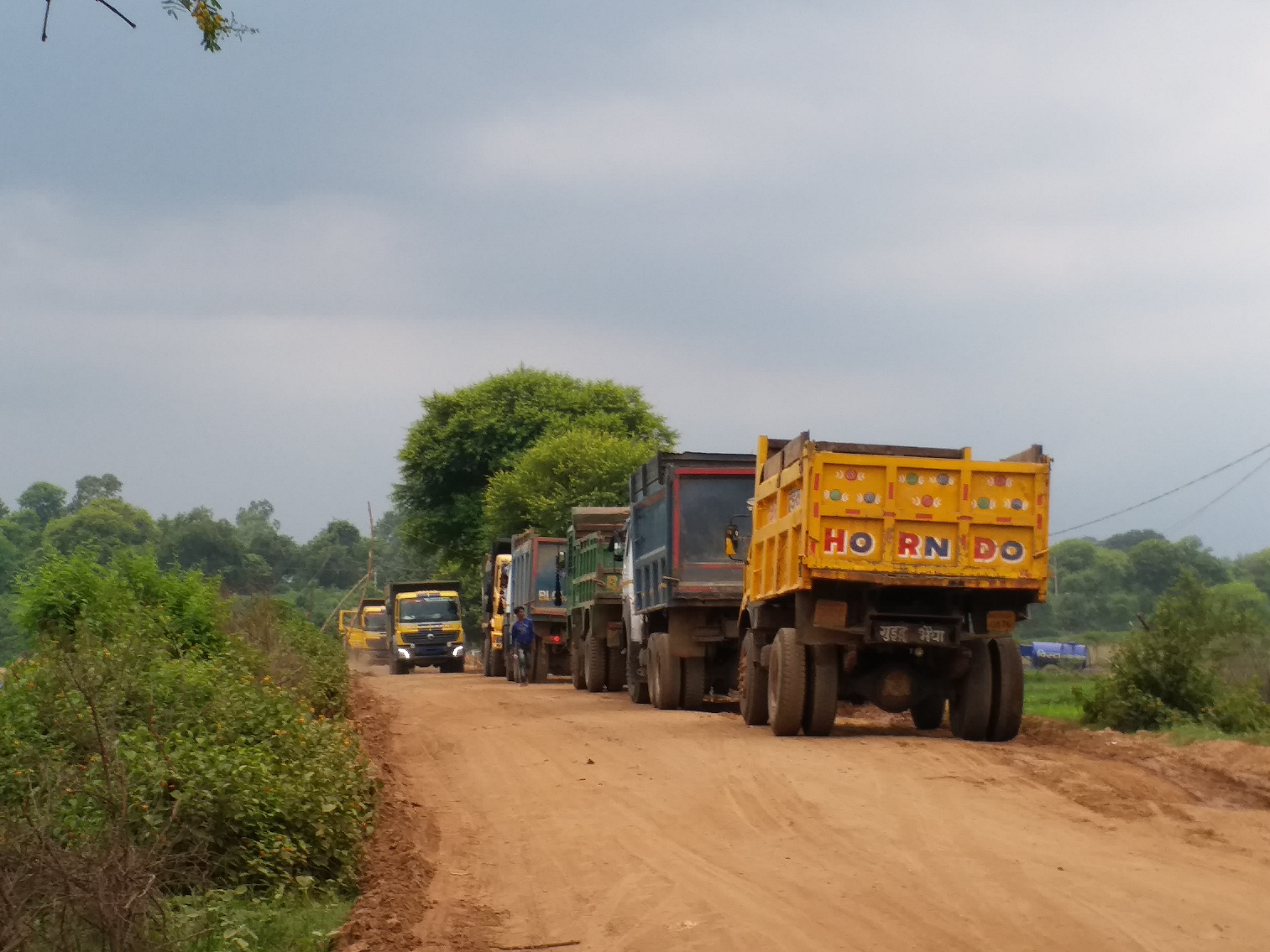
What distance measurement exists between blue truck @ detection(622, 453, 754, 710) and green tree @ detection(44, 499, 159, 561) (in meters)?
40.5

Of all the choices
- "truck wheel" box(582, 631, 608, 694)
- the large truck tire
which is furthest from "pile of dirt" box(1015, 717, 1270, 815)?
"truck wheel" box(582, 631, 608, 694)

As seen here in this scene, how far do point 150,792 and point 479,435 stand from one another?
170ft

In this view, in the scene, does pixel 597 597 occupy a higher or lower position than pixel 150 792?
higher

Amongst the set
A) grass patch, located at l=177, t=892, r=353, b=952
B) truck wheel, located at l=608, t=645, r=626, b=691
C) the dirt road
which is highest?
truck wheel, located at l=608, t=645, r=626, b=691

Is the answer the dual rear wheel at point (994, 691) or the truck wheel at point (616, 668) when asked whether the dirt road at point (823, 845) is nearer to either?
the dual rear wheel at point (994, 691)

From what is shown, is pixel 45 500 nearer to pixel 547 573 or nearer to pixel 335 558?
pixel 335 558

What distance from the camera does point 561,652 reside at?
3353 centimetres

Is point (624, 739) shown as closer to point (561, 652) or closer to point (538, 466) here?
point (561, 652)

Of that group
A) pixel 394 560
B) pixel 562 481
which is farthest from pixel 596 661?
pixel 394 560

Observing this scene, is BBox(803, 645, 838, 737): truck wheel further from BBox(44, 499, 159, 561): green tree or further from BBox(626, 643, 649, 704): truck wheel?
BBox(44, 499, 159, 561): green tree

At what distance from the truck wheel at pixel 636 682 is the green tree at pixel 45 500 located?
8980cm

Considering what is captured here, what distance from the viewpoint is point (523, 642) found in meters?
31.5

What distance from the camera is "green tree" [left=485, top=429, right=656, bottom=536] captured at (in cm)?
4809

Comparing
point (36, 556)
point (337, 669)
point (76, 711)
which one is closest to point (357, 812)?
point (76, 711)
